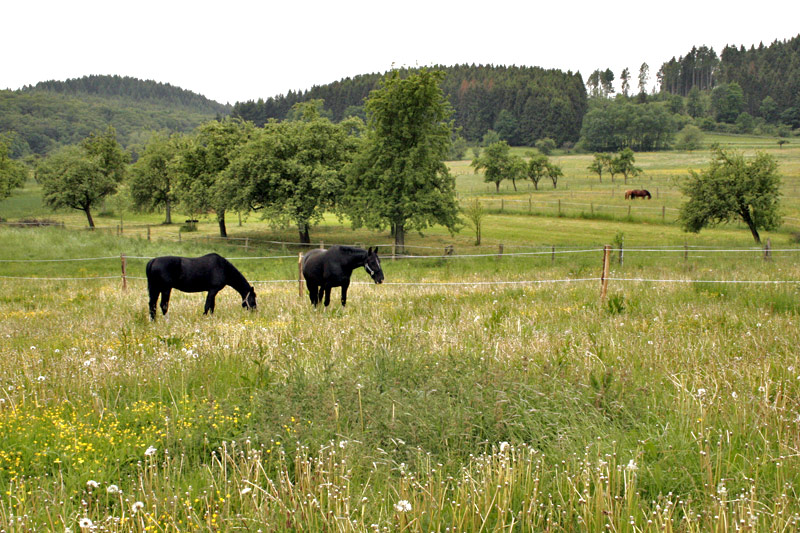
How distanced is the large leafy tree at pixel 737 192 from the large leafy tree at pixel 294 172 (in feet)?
77.4

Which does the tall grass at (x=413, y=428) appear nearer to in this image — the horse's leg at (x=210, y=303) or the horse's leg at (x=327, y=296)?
the horse's leg at (x=210, y=303)

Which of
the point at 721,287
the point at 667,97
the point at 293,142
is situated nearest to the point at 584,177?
the point at 293,142

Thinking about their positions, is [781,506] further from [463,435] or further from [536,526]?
[463,435]

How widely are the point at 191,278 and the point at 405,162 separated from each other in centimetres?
2549

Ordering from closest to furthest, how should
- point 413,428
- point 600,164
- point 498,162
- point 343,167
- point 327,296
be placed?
point 413,428, point 327,296, point 343,167, point 498,162, point 600,164

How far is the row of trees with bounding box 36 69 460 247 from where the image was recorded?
34500mm

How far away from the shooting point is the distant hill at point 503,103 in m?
154

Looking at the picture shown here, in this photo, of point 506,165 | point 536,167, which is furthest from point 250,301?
point 536,167

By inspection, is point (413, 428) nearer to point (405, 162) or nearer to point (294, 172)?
point (405, 162)

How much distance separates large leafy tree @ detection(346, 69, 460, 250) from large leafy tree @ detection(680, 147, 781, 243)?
15.4m

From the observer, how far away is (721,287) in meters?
11.9

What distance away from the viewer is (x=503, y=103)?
6629 inches

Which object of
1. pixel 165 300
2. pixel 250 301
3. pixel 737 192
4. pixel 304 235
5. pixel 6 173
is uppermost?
pixel 6 173

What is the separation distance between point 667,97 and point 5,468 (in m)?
214
